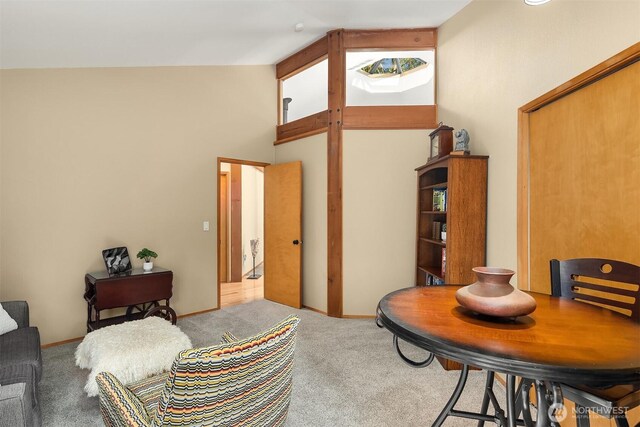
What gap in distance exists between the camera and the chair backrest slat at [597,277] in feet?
4.09

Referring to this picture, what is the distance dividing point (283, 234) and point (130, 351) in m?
2.53

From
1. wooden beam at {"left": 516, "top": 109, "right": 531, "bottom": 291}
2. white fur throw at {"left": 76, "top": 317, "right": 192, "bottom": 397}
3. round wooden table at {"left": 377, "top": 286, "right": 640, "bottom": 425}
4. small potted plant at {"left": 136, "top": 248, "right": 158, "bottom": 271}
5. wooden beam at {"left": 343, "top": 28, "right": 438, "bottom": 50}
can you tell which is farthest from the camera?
wooden beam at {"left": 343, "top": 28, "right": 438, "bottom": 50}

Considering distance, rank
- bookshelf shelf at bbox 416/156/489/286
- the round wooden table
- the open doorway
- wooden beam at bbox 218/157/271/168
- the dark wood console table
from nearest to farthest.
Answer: the round wooden table
bookshelf shelf at bbox 416/156/489/286
the dark wood console table
wooden beam at bbox 218/157/271/168
the open doorway

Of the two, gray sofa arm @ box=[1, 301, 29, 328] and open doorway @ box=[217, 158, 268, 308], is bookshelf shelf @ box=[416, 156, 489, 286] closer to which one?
open doorway @ box=[217, 158, 268, 308]

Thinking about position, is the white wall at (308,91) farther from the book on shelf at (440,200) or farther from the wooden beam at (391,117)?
the book on shelf at (440,200)

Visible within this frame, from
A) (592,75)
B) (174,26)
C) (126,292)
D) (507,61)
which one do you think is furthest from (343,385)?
(174,26)

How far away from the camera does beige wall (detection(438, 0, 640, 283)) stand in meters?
1.71

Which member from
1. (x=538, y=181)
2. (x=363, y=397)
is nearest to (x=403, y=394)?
(x=363, y=397)

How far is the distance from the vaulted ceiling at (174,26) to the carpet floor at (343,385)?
2.63 metres

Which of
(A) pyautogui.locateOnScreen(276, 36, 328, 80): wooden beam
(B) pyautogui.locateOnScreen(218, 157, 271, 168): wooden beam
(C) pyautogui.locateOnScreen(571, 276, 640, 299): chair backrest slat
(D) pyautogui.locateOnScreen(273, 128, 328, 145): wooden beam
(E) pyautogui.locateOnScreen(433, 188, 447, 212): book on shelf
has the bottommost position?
(C) pyautogui.locateOnScreen(571, 276, 640, 299): chair backrest slat

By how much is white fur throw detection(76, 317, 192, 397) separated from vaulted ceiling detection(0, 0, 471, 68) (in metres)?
2.33

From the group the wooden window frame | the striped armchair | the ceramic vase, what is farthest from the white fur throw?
the wooden window frame

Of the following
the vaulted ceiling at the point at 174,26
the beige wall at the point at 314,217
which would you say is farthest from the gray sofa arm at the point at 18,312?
the beige wall at the point at 314,217

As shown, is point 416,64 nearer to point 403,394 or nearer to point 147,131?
point 147,131
